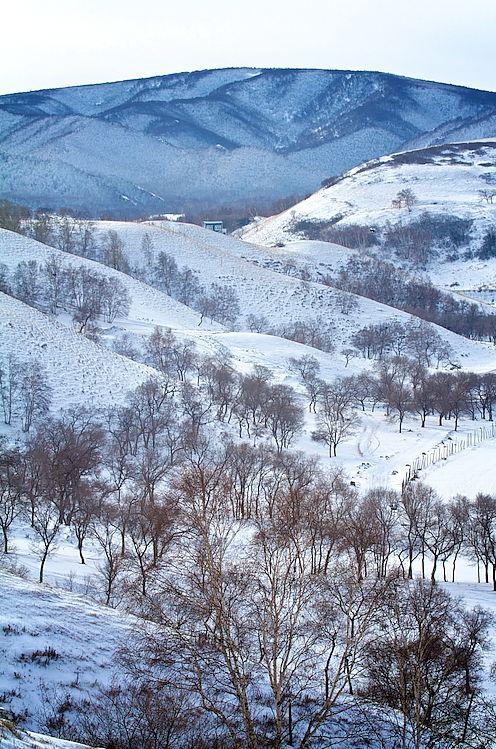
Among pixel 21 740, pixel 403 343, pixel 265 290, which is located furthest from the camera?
pixel 265 290

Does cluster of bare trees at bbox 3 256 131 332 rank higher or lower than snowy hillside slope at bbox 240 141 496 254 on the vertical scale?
lower

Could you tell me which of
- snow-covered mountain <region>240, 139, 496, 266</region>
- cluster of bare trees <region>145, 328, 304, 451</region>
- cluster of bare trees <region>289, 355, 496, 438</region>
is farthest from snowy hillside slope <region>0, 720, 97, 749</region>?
snow-covered mountain <region>240, 139, 496, 266</region>

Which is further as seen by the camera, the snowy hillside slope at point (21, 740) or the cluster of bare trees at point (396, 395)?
the cluster of bare trees at point (396, 395)

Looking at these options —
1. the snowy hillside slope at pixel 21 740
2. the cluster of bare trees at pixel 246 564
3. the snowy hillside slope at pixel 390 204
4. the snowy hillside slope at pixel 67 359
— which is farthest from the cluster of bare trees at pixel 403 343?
the snowy hillside slope at pixel 21 740

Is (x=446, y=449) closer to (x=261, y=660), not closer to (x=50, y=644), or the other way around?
(x=50, y=644)

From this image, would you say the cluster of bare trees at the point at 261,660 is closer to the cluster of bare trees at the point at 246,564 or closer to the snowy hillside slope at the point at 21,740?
the cluster of bare trees at the point at 246,564

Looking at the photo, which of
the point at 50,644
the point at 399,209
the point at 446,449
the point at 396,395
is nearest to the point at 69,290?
the point at 396,395

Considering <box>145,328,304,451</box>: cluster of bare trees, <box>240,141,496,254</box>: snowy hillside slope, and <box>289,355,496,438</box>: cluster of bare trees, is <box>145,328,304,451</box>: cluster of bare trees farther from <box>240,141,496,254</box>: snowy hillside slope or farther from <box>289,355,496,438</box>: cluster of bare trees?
<box>240,141,496,254</box>: snowy hillside slope
